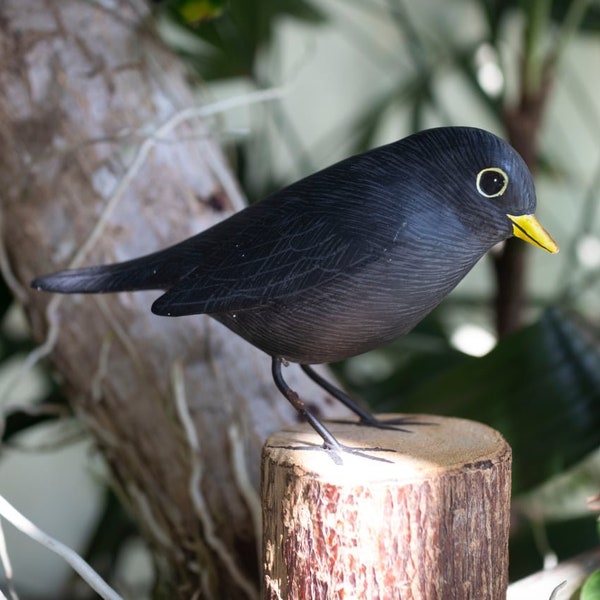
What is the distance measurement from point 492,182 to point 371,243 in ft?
0.28

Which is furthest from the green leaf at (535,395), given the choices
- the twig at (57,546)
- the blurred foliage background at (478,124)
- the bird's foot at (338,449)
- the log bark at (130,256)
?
the twig at (57,546)

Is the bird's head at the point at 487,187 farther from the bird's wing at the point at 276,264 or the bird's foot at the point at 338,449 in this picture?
the bird's foot at the point at 338,449

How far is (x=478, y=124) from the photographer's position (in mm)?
1799

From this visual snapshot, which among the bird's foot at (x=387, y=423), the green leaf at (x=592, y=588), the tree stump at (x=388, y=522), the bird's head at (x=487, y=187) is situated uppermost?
the bird's head at (x=487, y=187)

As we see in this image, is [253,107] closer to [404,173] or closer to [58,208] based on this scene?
[58,208]

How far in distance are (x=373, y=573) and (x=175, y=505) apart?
31cm

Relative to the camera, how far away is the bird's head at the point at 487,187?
0.50 meters

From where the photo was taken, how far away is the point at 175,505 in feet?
2.51

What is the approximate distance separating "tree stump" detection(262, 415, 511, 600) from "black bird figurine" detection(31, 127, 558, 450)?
85 mm

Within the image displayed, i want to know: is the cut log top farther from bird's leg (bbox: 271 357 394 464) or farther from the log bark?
the log bark

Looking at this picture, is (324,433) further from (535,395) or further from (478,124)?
(478,124)

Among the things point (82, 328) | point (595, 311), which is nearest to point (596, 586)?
point (82, 328)

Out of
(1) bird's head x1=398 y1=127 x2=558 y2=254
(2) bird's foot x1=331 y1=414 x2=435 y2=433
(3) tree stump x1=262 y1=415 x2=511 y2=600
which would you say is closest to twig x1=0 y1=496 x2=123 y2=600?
(3) tree stump x1=262 y1=415 x2=511 y2=600

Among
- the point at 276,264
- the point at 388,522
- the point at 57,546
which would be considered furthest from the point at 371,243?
the point at 57,546
